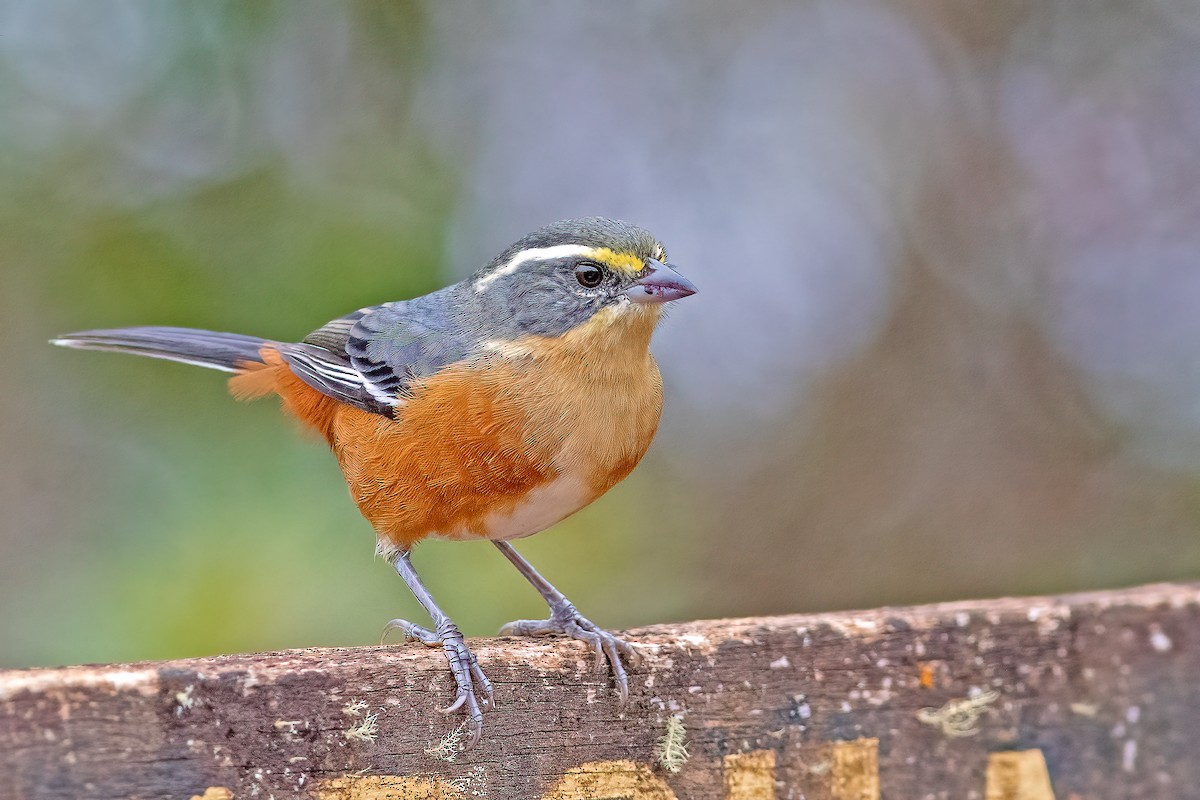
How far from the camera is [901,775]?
2590 millimetres

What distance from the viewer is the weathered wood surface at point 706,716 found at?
1878 mm

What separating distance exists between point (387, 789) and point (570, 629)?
2.86ft

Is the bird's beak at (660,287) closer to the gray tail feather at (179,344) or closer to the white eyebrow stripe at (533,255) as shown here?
the white eyebrow stripe at (533,255)

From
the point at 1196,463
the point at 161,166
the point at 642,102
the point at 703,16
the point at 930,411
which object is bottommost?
the point at 1196,463

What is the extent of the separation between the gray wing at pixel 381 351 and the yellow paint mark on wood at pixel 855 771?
1.32 metres

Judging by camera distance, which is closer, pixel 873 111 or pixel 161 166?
pixel 161 166

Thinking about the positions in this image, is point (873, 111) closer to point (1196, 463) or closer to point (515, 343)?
point (1196, 463)

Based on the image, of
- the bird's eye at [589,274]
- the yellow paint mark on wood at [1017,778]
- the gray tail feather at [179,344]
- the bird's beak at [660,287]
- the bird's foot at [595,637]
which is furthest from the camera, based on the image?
the gray tail feather at [179,344]

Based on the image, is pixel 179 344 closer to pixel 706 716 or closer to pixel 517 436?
pixel 517 436

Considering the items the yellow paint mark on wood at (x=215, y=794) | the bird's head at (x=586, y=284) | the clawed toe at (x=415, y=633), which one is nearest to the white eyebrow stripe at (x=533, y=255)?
the bird's head at (x=586, y=284)

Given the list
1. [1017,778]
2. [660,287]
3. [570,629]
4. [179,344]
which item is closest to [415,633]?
[570,629]

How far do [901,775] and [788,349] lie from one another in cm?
276

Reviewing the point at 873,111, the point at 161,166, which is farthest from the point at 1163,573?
the point at 161,166

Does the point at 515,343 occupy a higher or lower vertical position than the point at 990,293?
lower
